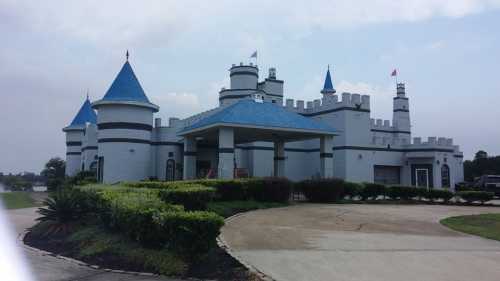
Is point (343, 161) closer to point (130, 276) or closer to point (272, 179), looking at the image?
point (272, 179)

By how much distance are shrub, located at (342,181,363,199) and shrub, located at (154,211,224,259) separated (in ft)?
58.5

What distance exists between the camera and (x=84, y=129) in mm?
48406

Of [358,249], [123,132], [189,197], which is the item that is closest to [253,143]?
[123,132]

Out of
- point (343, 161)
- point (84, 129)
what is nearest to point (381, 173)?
point (343, 161)

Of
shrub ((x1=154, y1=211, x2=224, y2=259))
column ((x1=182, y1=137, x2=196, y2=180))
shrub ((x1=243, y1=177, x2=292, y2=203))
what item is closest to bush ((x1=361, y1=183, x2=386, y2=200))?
shrub ((x1=243, y1=177, x2=292, y2=203))

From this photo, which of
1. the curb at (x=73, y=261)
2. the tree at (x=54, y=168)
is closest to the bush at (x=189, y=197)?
the curb at (x=73, y=261)

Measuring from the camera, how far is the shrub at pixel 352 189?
26.2 m

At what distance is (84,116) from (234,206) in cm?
3571

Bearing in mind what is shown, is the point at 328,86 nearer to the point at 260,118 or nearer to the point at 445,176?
the point at 445,176

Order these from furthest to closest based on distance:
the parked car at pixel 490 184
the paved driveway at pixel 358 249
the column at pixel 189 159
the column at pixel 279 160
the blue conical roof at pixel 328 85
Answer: the blue conical roof at pixel 328 85, the parked car at pixel 490 184, the column at pixel 279 160, the column at pixel 189 159, the paved driveway at pixel 358 249

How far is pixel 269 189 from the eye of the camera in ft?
71.6

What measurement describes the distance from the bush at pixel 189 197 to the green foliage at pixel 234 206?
1278 millimetres

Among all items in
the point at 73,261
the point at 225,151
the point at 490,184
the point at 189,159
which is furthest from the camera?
the point at 490,184

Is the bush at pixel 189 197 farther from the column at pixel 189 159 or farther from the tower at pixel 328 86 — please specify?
the tower at pixel 328 86
